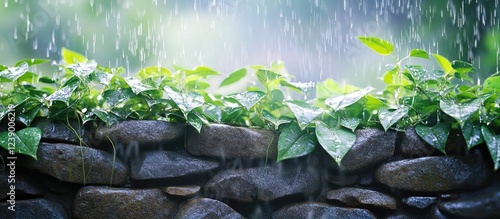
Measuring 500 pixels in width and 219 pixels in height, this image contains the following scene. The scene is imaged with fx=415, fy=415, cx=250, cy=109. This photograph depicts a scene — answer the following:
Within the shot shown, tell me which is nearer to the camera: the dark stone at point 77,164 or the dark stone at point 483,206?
the dark stone at point 483,206

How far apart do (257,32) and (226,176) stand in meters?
1.74

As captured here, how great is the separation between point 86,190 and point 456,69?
54.8 inches

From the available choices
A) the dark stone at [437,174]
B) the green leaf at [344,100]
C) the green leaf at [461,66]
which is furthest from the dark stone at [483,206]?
the green leaf at [461,66]

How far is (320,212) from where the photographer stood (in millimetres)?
1428

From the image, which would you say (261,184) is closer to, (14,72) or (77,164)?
(77,164)

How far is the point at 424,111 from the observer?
4.93 feet

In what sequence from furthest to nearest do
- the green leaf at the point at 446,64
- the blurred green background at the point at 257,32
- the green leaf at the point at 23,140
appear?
the blurred green background at the point at 257,32
the green leaf at the point at 446,64
the green leaf at the point at 23,140

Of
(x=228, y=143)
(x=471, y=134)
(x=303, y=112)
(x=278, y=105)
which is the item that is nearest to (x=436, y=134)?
(x=471, y=134)

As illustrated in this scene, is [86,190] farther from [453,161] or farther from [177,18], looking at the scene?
[177,18]

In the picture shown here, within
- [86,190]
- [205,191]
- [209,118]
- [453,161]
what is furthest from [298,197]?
[86,190]

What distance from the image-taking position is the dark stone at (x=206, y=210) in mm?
1403

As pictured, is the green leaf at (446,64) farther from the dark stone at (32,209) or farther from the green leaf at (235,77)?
the dark stone at (32,209)

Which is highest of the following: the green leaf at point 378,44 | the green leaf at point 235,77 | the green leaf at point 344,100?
the green leaf at point 378,44

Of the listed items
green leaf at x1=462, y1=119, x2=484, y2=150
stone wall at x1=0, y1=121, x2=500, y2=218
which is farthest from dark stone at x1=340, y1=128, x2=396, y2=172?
→ green leaf at x1=462, y1=119, x2=484, y2=150
